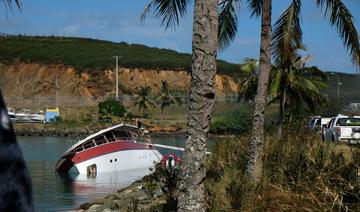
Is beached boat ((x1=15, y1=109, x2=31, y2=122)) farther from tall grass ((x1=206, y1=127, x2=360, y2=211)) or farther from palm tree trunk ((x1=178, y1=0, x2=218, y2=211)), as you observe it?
palm tree trunk ((x1=178, y1=0, x2=218, y2=211))

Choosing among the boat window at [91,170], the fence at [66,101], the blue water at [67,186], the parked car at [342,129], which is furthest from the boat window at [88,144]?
the fence at [66,101]

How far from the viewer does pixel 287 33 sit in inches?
613

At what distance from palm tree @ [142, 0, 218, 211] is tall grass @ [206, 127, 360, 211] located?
1.25 metres

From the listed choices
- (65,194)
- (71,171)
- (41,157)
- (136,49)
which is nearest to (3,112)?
(65,194)

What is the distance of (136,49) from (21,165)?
568 feet

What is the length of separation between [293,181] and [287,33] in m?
5.43

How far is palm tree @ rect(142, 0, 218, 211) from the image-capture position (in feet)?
30.0

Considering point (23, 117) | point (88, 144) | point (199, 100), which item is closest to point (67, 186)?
point (88, 144)

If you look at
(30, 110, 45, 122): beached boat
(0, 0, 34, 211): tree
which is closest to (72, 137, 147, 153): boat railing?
(0, 0, 34, 211): tree

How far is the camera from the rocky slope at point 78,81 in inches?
5064

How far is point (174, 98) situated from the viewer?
378 ft

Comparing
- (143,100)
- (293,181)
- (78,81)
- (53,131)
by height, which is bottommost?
Answer: (53,131)

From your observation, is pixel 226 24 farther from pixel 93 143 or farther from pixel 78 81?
pixel 78 81

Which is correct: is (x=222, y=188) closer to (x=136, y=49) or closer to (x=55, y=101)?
(x=55, y=101)
